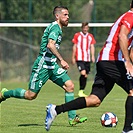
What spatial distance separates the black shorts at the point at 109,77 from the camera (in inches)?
326

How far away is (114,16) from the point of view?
30.7 metres

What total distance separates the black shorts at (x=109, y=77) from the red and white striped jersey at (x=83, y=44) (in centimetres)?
993

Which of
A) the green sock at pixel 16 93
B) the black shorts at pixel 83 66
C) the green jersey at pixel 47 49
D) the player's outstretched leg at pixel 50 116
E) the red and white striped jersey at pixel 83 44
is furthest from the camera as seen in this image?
the red and white striped jersey at pixel 83 44

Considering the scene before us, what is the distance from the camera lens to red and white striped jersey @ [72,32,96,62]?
18469 millimetres

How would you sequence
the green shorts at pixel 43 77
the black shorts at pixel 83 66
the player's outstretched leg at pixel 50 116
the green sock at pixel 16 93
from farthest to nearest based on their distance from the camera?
the black shorts at pixel 83 66, the green sock at pixel 16 93, the green shorts at pixel 43 77, the player's outstretched leg at pixel 50 116

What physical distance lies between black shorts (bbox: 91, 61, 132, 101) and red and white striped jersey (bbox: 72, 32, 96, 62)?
32.6 feet

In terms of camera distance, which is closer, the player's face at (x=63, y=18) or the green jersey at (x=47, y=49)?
the green jersey at (x=47, y=49)

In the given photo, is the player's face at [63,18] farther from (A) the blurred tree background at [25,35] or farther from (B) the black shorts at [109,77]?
(A) the blurred tree background at [25,35]

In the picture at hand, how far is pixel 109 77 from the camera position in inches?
330

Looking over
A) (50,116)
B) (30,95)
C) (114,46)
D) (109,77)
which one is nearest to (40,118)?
(30,95)

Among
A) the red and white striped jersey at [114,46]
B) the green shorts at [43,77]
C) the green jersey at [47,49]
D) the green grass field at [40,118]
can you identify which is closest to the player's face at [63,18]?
the green jersey at [47,49]

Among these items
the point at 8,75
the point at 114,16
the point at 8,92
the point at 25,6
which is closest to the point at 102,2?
the point at 114,16

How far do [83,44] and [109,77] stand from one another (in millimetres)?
10698

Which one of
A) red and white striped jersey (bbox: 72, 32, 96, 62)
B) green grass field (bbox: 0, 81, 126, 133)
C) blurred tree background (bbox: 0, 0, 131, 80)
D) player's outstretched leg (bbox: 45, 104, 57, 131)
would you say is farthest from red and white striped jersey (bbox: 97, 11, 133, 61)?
blurred tree background (bbox: 0, 0, 131, 80)
